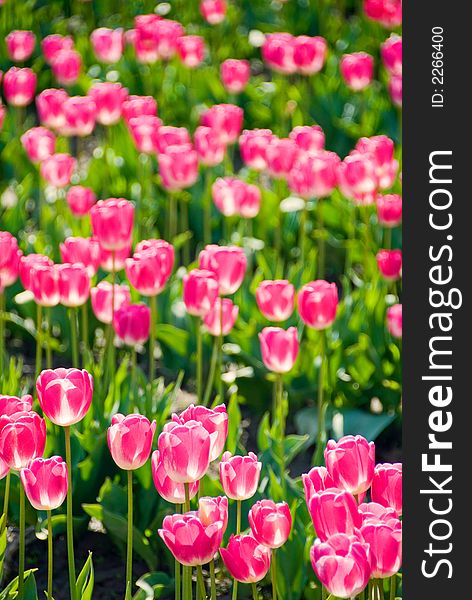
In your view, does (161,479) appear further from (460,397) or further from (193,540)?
(460,397)

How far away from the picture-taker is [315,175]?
11.4 feet

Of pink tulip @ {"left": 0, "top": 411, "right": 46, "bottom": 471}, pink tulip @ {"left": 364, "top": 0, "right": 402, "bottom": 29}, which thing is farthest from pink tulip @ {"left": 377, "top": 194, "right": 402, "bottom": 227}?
→ pink tulip @ {"left": 364, "top": 0, "right": 402, "bottom": 29}

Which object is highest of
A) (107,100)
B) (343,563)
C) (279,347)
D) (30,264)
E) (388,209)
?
(107,100)

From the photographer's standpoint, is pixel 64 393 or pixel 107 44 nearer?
pixel 64 393

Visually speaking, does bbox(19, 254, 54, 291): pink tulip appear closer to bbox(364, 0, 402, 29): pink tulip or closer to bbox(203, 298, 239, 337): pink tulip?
bbox(203, 298, 239, 337): pink tulip

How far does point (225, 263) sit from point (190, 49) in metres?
2.26

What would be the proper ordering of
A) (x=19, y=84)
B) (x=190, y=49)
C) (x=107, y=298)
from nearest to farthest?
(x=107, y=298)
(x=19, y=84)
(x=190, y=49)

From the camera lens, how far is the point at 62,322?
11.9 feet

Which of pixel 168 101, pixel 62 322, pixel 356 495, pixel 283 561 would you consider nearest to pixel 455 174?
pixel 356 495

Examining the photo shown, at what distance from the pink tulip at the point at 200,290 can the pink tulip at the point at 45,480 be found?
75cm

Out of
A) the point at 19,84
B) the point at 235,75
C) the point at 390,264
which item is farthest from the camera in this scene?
the point at 235,75

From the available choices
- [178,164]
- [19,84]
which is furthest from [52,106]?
[178,164]

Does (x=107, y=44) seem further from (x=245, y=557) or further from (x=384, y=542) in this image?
(x=384, y=542)

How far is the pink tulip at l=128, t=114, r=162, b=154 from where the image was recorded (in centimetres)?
387
